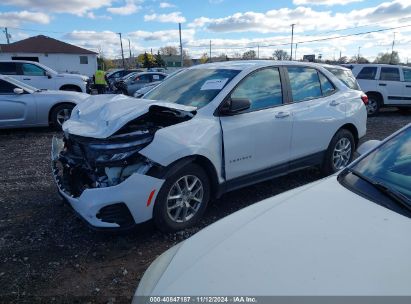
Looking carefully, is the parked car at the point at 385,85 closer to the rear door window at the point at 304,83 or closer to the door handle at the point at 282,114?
the rear door window at the point at 304,83

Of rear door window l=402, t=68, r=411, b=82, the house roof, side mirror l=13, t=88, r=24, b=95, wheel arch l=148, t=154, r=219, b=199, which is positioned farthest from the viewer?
the house roof

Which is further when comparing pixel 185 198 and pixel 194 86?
pixel 194 86

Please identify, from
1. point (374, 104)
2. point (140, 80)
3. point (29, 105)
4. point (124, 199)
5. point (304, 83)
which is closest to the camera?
point (124, 199)

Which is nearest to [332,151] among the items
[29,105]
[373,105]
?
[29,105]

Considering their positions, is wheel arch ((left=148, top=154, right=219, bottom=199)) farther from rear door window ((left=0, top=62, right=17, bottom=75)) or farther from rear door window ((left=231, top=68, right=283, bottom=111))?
rear door window ((left=0, top=62, right=17, bottom=75))

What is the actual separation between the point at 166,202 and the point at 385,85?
35.7 feet

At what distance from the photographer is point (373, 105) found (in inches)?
465

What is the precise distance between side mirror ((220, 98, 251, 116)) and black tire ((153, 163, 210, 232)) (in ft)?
2.15

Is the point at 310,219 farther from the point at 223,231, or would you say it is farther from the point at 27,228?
the point at 27,228

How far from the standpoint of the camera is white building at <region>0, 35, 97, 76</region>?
46.4 metres

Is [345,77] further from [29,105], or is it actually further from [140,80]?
[140,80]

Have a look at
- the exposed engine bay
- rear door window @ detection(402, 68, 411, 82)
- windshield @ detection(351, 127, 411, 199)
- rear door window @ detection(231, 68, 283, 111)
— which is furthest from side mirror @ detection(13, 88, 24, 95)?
rear door window @ detection(402, 68, 411, 82)

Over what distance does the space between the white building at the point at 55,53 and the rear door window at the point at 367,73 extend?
4122cm

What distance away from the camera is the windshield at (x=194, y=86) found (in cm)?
381
